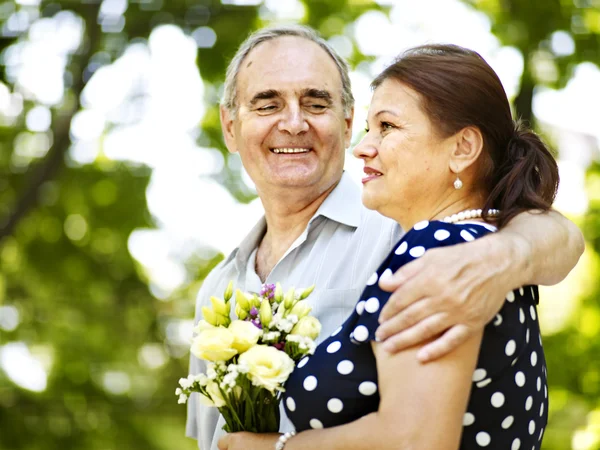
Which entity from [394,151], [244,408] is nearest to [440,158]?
[394,151]

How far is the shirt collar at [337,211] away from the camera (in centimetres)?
336

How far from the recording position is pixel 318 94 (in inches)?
140

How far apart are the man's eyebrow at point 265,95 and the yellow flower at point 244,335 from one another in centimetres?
138

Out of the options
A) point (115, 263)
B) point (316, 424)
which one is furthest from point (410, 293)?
point (115, 263)

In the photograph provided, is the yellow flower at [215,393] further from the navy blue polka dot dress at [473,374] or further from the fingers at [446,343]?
the fingers at [446,343]

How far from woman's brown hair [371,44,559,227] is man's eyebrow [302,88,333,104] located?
3.36 feet

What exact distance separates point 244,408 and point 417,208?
34.1 inches

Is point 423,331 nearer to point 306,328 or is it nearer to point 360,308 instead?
point 360,308

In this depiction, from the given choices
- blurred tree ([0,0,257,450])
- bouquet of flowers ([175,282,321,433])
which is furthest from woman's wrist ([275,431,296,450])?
blurred tree ([0,0,257,450])

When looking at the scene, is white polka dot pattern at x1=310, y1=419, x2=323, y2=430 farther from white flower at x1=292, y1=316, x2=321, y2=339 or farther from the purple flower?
the purple flower

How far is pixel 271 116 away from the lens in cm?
356

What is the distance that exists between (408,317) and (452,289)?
0.14 meters

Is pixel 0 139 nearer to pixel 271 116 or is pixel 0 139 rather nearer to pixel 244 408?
pixel 271 116

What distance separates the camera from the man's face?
11.5ft
